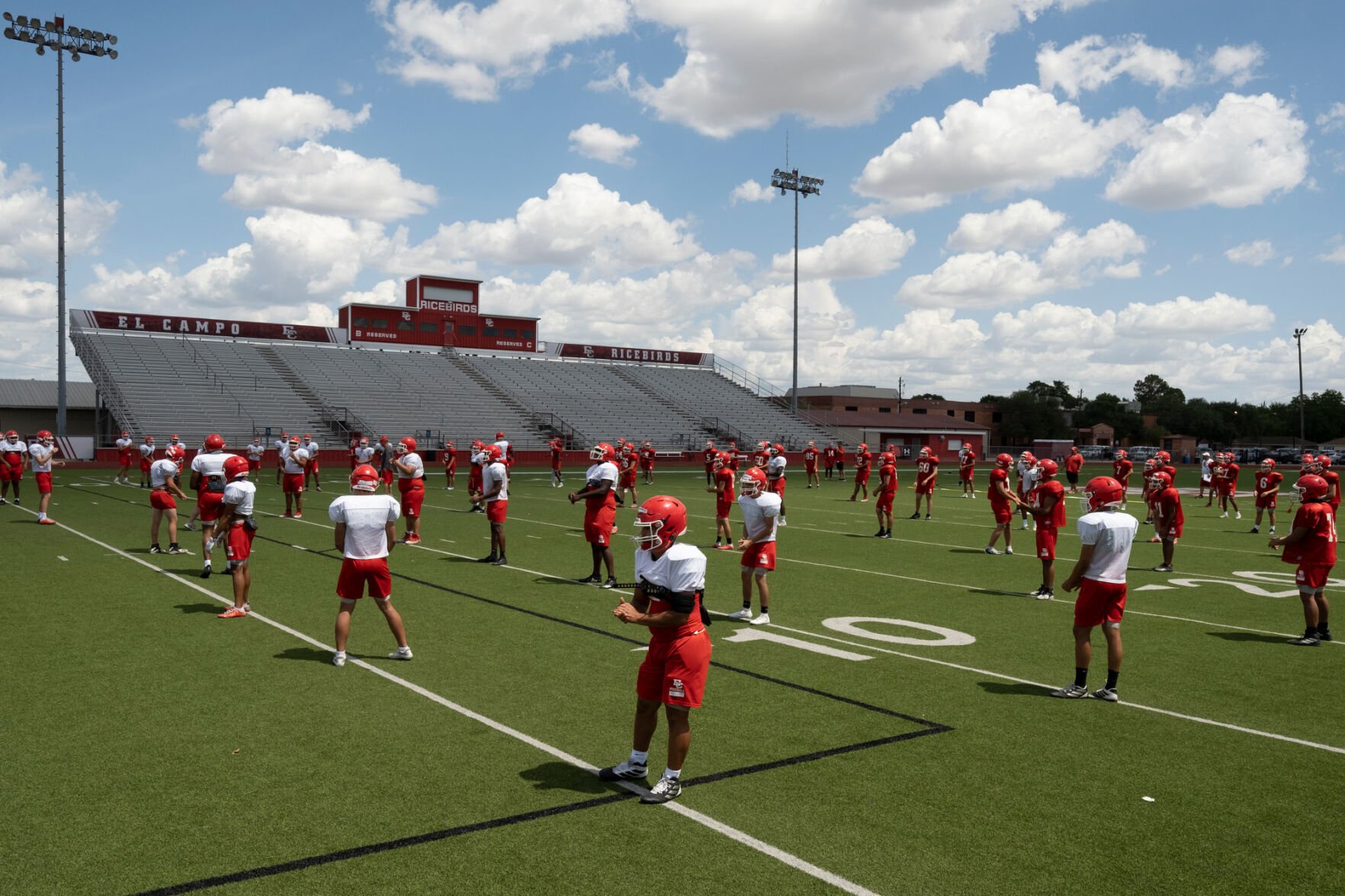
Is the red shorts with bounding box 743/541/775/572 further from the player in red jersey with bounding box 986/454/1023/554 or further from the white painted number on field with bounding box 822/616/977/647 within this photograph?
the player in red jersey with bounding box 986/454/1023/554

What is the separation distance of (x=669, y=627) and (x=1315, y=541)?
7947 millimetres

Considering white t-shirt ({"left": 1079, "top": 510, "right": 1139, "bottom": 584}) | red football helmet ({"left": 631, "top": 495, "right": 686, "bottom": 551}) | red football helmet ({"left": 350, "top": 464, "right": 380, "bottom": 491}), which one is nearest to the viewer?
red football helmet ({"left": 631, "top": 495, "right": 686, "bottom": 551})

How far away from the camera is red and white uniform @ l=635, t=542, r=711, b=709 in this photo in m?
5.61

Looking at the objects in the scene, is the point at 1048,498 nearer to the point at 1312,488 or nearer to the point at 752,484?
the point at 1312,488

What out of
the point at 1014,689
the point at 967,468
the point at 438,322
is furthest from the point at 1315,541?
the point at 438,322

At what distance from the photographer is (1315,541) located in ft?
32.9

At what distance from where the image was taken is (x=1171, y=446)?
11319 centimetres

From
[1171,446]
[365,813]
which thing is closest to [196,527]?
[365,813]

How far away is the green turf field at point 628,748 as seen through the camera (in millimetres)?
4891

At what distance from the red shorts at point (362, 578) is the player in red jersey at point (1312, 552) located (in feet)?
29.2

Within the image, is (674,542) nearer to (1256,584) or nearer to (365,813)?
(365,813)

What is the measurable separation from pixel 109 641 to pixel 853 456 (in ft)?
183

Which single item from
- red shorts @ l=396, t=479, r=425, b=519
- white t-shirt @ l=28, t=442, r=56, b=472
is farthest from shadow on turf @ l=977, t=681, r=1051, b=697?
white t-shirt @ l=28, t=442, r=56, b=472

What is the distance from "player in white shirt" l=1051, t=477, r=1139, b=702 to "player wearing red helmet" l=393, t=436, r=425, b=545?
36.3 ft
